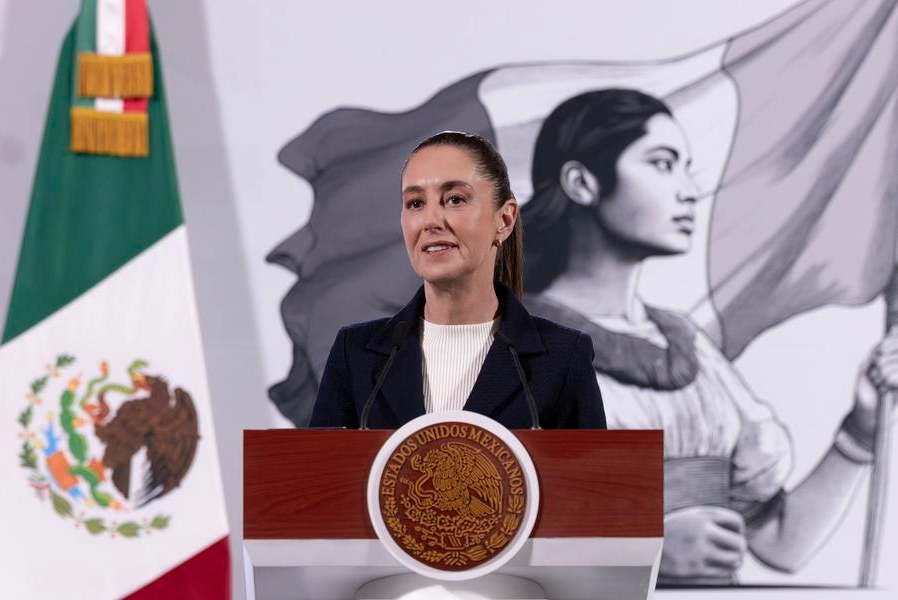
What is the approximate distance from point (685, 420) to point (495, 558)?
2184mm

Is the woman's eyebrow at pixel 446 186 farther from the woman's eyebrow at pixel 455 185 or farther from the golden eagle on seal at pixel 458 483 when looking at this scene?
the golden eagle on seal at pixel 458 483

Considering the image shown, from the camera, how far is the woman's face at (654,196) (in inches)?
135

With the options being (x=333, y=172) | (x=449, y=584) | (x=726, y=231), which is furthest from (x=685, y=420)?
(x=449, y=584)

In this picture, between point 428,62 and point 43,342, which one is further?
point 428,62

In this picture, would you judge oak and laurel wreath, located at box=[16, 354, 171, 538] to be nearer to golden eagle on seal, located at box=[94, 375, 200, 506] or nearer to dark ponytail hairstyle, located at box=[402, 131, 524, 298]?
golden eagle on seal, located at box=[94, 375, 200, 506]

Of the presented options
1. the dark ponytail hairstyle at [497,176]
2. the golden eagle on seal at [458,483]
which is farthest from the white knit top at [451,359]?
the golden eagle on seal at [458,483]

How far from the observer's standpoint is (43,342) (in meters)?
3.16

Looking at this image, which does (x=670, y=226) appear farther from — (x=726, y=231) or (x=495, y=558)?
(x=495, y=558)

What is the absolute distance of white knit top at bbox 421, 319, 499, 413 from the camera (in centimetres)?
180

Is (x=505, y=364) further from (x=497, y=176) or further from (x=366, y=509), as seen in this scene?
(x=366, y=509)

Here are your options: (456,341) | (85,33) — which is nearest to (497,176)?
(456,341)

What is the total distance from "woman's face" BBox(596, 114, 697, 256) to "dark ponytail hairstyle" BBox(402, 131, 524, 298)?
1.47m

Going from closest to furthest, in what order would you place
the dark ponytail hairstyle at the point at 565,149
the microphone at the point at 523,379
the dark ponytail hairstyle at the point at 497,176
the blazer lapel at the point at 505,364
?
the microphone at the point at 523,379, the blazer lapel at the point at 505,364, the dark ponytail hairstyle at the point at 497,176, the dark ponytail hairstyle at the point at 565,149

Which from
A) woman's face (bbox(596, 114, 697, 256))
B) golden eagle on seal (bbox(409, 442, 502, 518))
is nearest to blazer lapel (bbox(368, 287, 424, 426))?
golden eagle on seal (bbox(409, 442, 502, 518))
